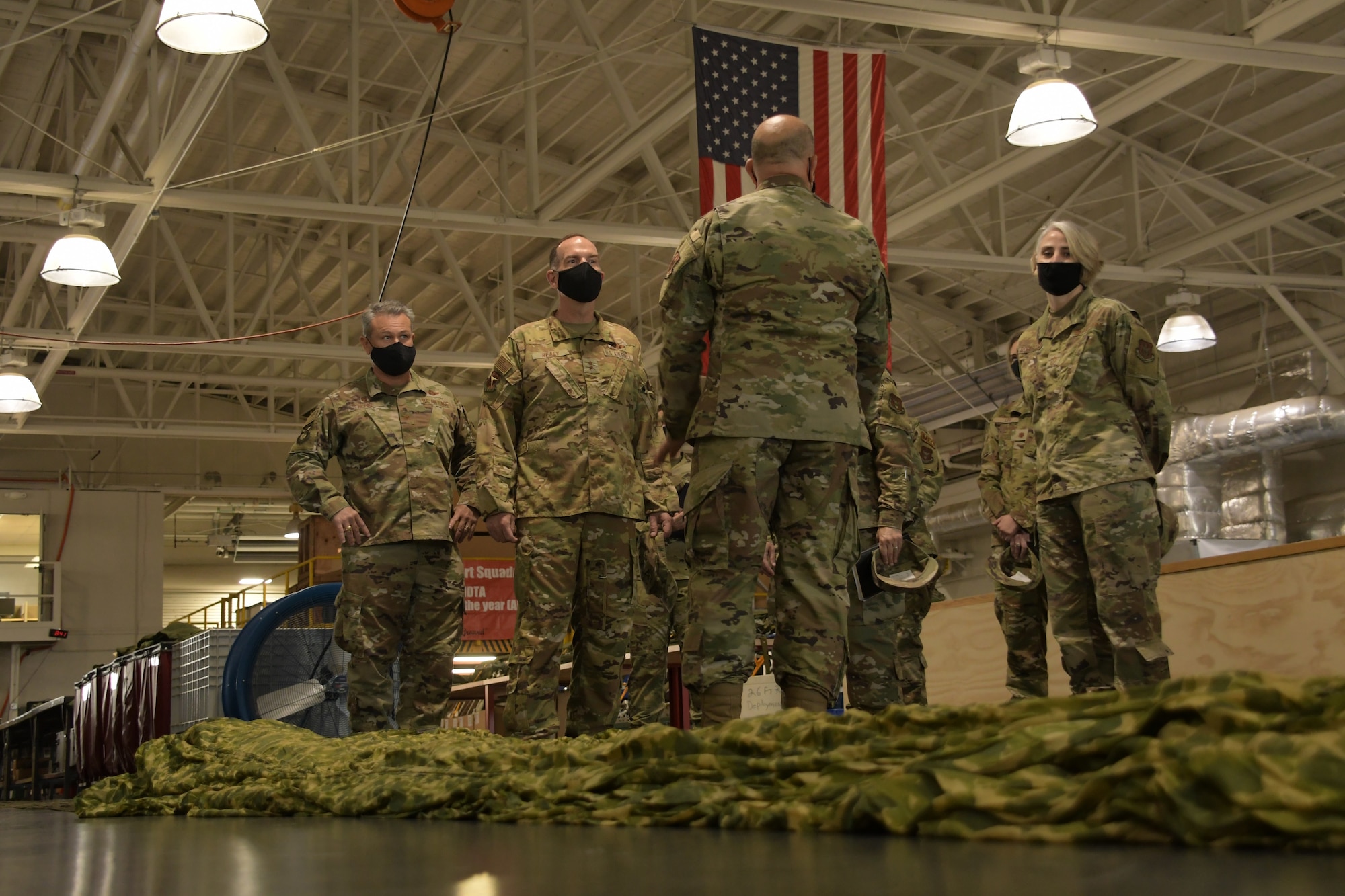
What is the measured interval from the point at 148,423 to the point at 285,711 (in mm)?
13738

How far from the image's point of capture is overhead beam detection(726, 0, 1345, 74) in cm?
677

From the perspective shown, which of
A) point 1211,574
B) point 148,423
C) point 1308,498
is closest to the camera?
point 1211,574

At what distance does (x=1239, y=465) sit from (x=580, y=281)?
10769 millimetres

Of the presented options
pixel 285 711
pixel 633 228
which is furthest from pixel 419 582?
pixel 633 228

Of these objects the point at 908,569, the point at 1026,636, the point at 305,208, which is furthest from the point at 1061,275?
the point at 305,208

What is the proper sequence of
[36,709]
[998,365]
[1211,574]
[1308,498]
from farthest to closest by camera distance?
[998,365] < [1308,498] < [36,709] < [1211,574]

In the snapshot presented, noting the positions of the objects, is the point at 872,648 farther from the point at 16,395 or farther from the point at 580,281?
the point at 16,395

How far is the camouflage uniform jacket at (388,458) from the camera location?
4.04m

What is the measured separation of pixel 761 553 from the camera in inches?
105

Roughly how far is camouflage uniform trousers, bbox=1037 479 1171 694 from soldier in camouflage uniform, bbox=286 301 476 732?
173 cm

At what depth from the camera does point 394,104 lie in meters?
12.8

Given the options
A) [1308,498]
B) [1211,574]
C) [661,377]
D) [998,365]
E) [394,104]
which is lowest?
[1211,574]

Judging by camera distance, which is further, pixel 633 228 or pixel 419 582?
pixel 633 228

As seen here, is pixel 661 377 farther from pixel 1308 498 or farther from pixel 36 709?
pixel 1308 498
